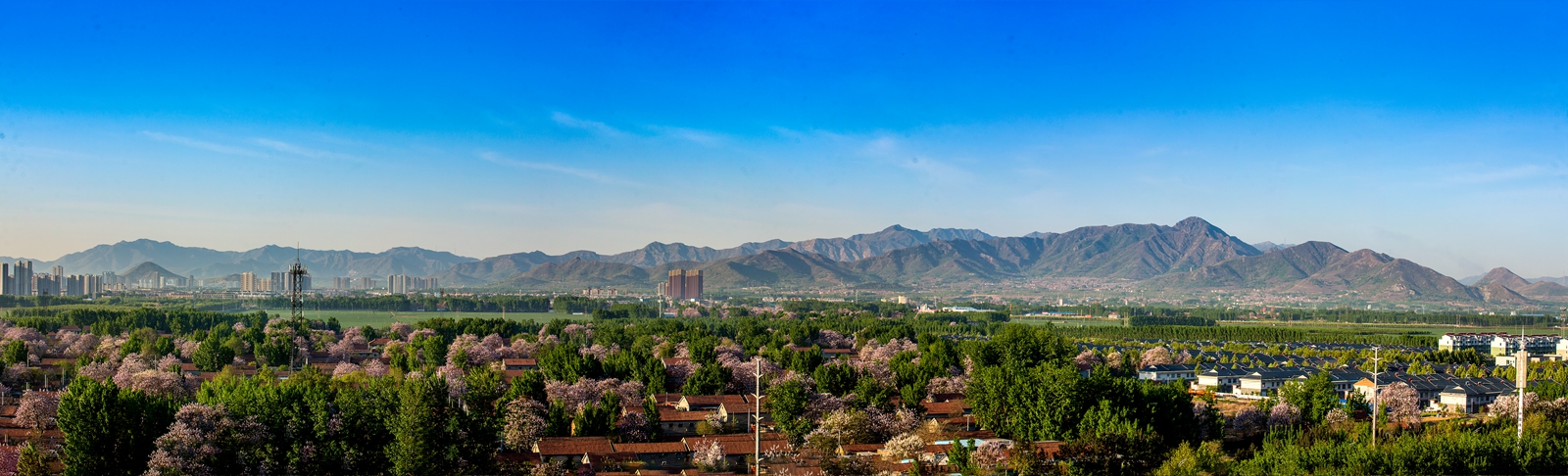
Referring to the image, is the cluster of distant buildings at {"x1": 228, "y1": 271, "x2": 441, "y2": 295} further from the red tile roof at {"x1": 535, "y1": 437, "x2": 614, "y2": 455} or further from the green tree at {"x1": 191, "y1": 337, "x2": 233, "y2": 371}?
the red tile roof at {"x1": 535, "y1": 437, "x2": 614, "y2": 455}

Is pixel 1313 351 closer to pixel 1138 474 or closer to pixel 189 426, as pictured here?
pixel 1138 474

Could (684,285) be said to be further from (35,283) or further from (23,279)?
(23,279)

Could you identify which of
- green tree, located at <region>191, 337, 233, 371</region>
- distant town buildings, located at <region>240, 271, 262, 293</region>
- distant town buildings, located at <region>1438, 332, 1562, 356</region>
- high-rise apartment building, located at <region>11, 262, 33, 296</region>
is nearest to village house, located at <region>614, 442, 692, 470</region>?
green tree, located at <region>191, 337, 233, 371</region>

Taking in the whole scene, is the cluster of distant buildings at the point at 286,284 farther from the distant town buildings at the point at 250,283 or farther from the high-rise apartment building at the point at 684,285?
the high-rise apartment building at the point at 684,285

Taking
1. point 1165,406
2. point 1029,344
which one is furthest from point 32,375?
point 1165,406

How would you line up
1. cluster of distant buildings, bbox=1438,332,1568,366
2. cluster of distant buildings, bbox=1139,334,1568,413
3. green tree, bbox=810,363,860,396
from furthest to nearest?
cluster of distant buildings, bbox=1438,332,1568,366 < cluster of distant buildings, bbox=1139,334,1568,413 < green tree, bbox=810,363,860,396

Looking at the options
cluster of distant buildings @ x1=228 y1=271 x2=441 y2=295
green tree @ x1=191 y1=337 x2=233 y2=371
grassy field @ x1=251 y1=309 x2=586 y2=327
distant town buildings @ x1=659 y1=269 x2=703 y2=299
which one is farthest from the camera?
distant town buildings @ x1=659 y1=269 x2=703 y2=299

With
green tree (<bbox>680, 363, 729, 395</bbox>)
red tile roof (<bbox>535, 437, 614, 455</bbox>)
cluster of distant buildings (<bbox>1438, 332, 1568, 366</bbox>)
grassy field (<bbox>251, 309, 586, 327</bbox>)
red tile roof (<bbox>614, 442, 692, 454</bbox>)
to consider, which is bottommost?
grassy field (<bbox>251, 309, 586, 327</bbox>)

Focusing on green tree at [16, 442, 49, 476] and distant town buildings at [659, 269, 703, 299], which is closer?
green tree at [16, 442, 49, 476]

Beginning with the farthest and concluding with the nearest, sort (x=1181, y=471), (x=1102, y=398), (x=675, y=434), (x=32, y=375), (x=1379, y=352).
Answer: (x=1379, y=352) → (x=32, y=375) → (x=675, y=434) → (x=1102, y=398) → (x=1181, y=471)

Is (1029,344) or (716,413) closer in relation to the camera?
(716,413)
